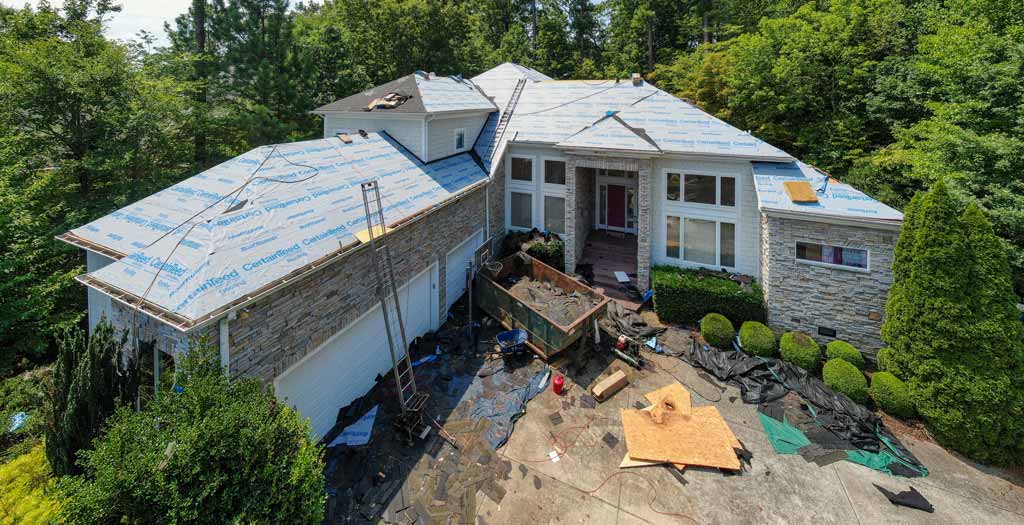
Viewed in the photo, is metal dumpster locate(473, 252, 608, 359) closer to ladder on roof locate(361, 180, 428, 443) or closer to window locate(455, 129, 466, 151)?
ladder on roof locate(361, 180, 428, 443)

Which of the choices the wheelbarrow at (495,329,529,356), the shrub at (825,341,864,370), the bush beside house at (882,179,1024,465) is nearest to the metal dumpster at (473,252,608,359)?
the wheelbarrow at (495,329,529,356)

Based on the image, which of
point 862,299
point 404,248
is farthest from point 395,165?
point 862,299

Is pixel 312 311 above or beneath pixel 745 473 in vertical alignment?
above

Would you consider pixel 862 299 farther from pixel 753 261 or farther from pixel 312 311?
pixel 312 311

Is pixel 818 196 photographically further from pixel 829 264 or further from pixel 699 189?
pixel 699 189

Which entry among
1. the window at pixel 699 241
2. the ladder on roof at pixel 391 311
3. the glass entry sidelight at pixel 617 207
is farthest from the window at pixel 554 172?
the ladder on roof at pixel 391 311

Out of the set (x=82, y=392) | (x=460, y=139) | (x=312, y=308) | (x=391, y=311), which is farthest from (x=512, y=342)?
(x=460, y=139)
